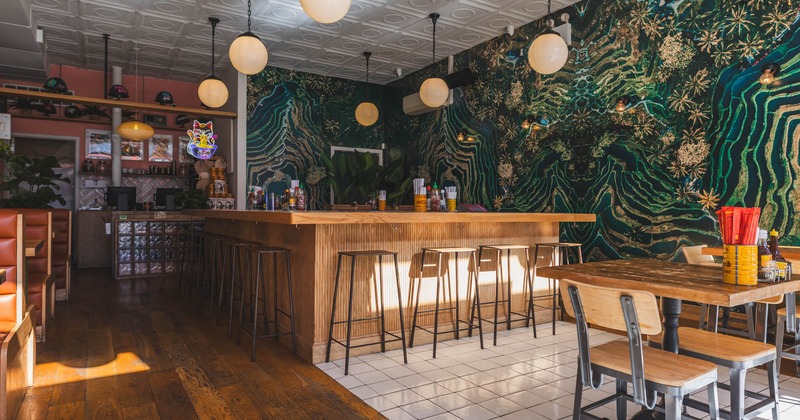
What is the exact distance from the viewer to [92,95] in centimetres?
878

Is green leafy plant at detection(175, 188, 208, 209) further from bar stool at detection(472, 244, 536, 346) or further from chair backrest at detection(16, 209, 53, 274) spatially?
bar stool at detection(472, 244, 536, 346)

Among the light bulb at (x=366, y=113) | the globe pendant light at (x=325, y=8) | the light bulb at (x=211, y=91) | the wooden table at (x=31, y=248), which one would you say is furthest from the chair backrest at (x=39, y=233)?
the light bulb at (x=366, y=113)

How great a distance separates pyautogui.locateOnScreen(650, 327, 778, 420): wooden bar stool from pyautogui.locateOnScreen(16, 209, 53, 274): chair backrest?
196 inches

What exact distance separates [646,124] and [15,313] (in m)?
5.20

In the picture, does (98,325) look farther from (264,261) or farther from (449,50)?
(449,50)

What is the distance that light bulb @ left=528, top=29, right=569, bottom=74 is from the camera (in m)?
4.35

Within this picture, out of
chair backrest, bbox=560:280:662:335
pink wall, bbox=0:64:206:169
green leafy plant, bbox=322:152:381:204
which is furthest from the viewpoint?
pink wall, bbox=0:64:206:169

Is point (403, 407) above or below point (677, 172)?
below

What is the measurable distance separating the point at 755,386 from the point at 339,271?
2894 mm

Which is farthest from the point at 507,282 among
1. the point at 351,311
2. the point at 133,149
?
the point at 133,149

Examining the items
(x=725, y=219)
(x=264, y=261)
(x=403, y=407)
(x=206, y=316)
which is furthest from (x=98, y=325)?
(x=725, y=219)

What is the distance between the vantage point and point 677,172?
15.0ft

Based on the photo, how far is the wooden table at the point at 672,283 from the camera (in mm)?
Result: 1943

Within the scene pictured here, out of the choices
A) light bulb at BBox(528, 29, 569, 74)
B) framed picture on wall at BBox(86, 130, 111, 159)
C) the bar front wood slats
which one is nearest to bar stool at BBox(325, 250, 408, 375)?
the bar front wood slats
